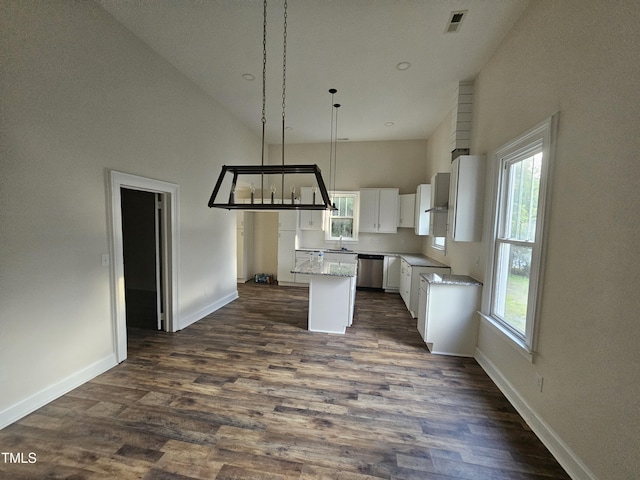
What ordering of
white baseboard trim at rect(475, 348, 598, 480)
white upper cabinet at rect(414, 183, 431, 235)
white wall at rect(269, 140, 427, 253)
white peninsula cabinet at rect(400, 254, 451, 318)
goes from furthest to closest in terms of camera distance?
white wall at rect(269, 140, 427, 253) < white upper cabinet at rect(414, 183, 431, 235) < white peninsula cabinet at rect(400, 254, 451, 318) < white baseboard trim at rect(475, 348, 598, 480)

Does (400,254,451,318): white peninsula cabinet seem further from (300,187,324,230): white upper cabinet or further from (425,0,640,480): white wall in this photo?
(300,187,324,230): white upper cabinet

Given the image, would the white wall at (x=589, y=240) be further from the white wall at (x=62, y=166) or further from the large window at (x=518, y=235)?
the white wall at (x=62, y=166)

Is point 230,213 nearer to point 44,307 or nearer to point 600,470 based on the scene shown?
point 44,307

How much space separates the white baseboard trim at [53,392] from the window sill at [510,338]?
3.90 m

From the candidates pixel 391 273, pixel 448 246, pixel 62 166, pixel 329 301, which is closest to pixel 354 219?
pixel 391 273

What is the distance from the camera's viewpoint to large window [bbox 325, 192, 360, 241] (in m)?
6.46

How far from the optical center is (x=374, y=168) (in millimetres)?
6340

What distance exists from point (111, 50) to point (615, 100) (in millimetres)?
3991

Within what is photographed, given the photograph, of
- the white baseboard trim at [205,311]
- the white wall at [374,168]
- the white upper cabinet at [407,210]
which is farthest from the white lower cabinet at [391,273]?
the white baseboard trim at [205,311]

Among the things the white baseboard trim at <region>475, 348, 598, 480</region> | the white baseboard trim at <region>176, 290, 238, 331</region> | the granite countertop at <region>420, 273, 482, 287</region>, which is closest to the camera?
the white baseboard trim at <region>475, 348, 598, 480</region>

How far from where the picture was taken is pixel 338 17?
8.04 ft

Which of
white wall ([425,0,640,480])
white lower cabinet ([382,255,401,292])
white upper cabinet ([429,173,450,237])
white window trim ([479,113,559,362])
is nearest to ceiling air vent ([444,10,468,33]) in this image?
white wall ([425,0,640,480])

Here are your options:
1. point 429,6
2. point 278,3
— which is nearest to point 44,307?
point 278,3

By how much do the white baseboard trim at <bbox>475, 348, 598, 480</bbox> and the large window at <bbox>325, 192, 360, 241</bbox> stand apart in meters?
4.20
